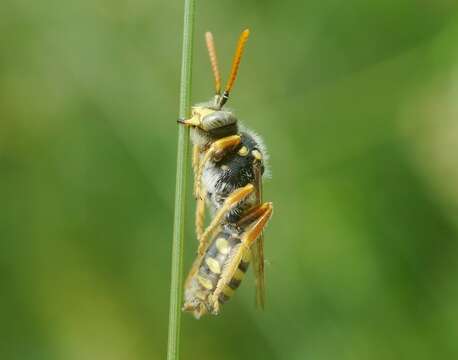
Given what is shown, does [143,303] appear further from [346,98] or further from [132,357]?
[346,98]

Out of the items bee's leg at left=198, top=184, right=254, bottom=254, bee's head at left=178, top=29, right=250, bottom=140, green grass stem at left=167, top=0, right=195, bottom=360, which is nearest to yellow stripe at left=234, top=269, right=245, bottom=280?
bee's leg at left=198, top=184, right=254, bottom=254

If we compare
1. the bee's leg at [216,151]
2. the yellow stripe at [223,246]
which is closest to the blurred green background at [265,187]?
the yellow stripe at [223,246]

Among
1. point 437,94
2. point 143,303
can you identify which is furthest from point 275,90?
point 143,303

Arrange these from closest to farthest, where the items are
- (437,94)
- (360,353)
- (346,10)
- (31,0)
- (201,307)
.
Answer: (201,307)
(360,353)
(437,94)
(31,0)
(346,10)

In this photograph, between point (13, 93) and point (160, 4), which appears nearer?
point (13, 93)

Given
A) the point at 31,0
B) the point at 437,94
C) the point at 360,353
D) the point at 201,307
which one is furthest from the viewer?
the point at 31,0

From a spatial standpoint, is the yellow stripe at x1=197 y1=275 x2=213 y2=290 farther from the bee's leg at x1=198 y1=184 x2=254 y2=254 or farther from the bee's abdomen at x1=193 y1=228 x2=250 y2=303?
the bee's leg at x1=198 y1=184 x2=254 y2=254

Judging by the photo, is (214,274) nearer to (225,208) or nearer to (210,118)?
(225,208)
